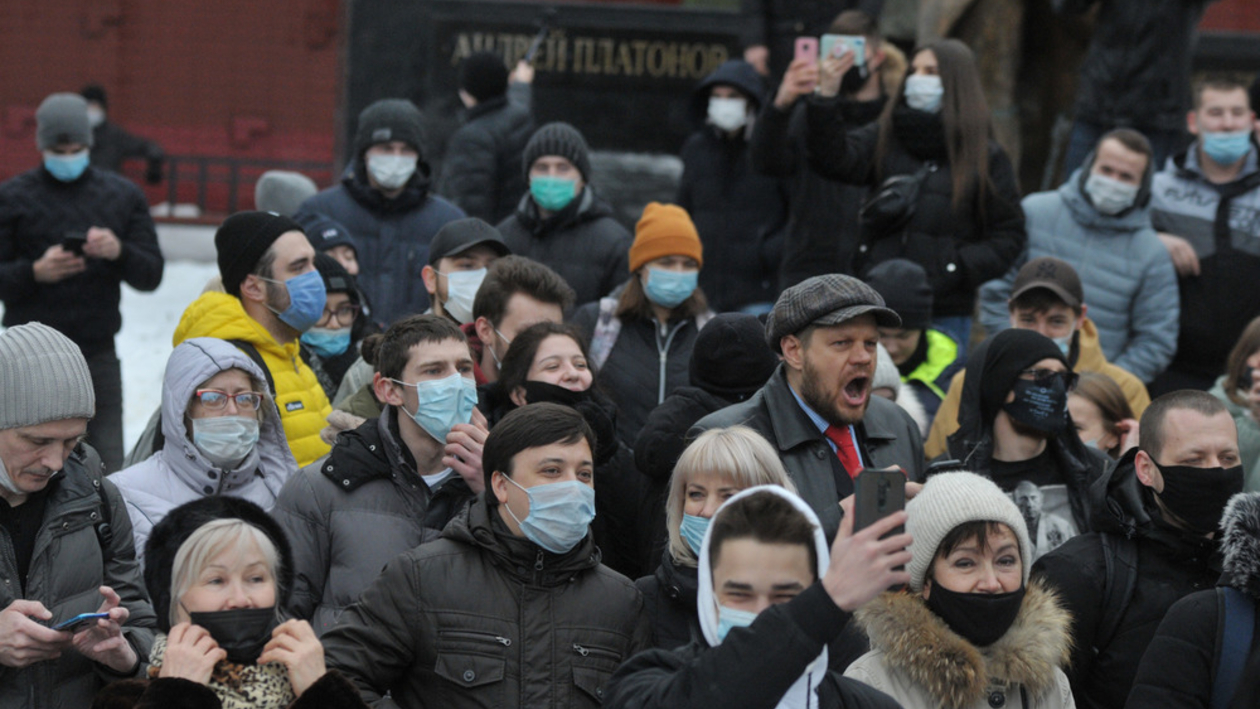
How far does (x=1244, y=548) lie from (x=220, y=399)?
10.4 ft

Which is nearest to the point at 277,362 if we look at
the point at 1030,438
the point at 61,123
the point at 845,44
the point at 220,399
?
the point at 220,399

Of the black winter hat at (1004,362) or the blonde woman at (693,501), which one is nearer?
the blonde woman at (693,501)

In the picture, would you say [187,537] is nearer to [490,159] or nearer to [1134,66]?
[490,159]

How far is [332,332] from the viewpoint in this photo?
283 inches

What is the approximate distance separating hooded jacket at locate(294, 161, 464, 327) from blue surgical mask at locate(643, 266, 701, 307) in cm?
175

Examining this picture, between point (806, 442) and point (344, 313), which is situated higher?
point (806, 442)

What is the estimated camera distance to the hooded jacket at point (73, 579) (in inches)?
172

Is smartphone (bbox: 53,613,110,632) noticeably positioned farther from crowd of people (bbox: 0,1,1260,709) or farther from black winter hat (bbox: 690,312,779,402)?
black winter hat (bbox: 690,312,779,402)

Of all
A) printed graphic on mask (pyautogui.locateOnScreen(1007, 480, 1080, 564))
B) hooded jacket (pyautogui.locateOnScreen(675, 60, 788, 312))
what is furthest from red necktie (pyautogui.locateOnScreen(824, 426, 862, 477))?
hooded jacket (pyautogui.locateOnScreen(675, 60, 788, 312))

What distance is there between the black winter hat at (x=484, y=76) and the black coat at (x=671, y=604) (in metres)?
5.72

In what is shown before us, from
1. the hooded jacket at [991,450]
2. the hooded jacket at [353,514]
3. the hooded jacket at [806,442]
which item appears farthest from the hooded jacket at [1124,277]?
the hooded jacket at [353,514]

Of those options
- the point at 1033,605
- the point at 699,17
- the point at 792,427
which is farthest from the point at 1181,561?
the point at 699,17

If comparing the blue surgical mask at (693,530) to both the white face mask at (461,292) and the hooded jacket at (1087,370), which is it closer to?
the hooded jacket at (1087,370)

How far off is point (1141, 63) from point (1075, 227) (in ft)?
7.42
